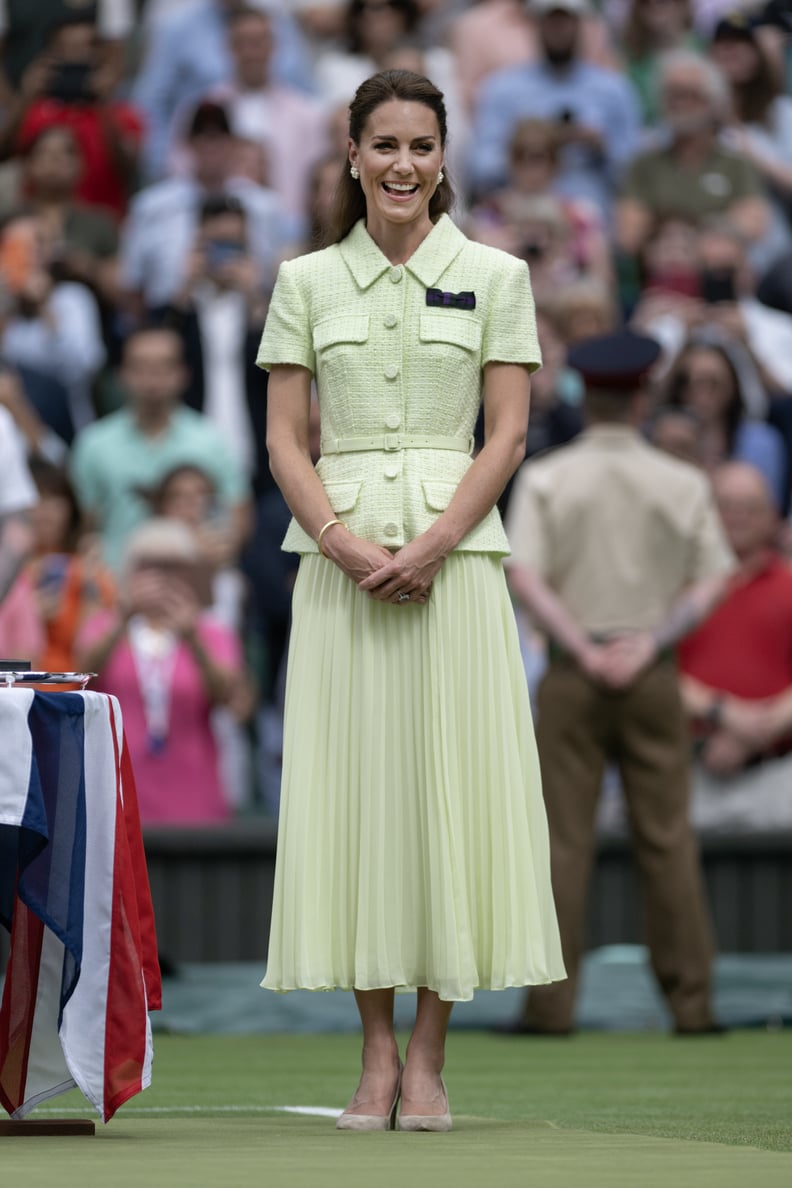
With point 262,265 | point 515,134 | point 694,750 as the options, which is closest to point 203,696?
point 694,750

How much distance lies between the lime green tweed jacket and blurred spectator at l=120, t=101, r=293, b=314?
26.7ft

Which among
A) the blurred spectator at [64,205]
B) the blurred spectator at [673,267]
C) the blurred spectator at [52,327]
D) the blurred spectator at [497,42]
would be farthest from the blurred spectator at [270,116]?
the blurred spectator at [673,267]

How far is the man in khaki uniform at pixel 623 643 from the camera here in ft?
29.2

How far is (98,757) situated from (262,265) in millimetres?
8829

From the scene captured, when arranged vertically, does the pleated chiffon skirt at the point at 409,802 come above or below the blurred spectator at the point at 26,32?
below

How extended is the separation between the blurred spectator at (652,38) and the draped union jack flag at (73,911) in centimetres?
1131

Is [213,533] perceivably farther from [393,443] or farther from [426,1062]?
[426,1062]

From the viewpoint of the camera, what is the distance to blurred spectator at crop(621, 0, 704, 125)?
1580 centimetres

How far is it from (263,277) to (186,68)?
241 centimetres

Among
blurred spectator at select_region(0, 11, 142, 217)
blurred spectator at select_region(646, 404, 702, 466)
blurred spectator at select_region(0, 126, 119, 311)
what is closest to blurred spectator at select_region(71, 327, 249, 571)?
blurred spectator at select_region(0, 126, 119, 311)

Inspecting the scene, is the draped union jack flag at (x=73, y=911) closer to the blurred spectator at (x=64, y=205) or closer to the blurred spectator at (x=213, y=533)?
the blurred spectator at (x=213, y=533)

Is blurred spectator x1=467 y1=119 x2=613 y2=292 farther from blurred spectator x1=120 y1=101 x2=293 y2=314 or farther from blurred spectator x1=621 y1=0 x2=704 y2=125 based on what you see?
blurred spectator x1=621 y1=0 x2=704 y2=125

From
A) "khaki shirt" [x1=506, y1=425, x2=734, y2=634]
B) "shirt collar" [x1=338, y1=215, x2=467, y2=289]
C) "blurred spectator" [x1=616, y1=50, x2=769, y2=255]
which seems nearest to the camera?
"shirt collar" [x1=338, y1=215, x2=467, y2=289]

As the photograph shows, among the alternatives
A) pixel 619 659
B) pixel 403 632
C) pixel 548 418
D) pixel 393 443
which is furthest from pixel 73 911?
pixel 548 418
